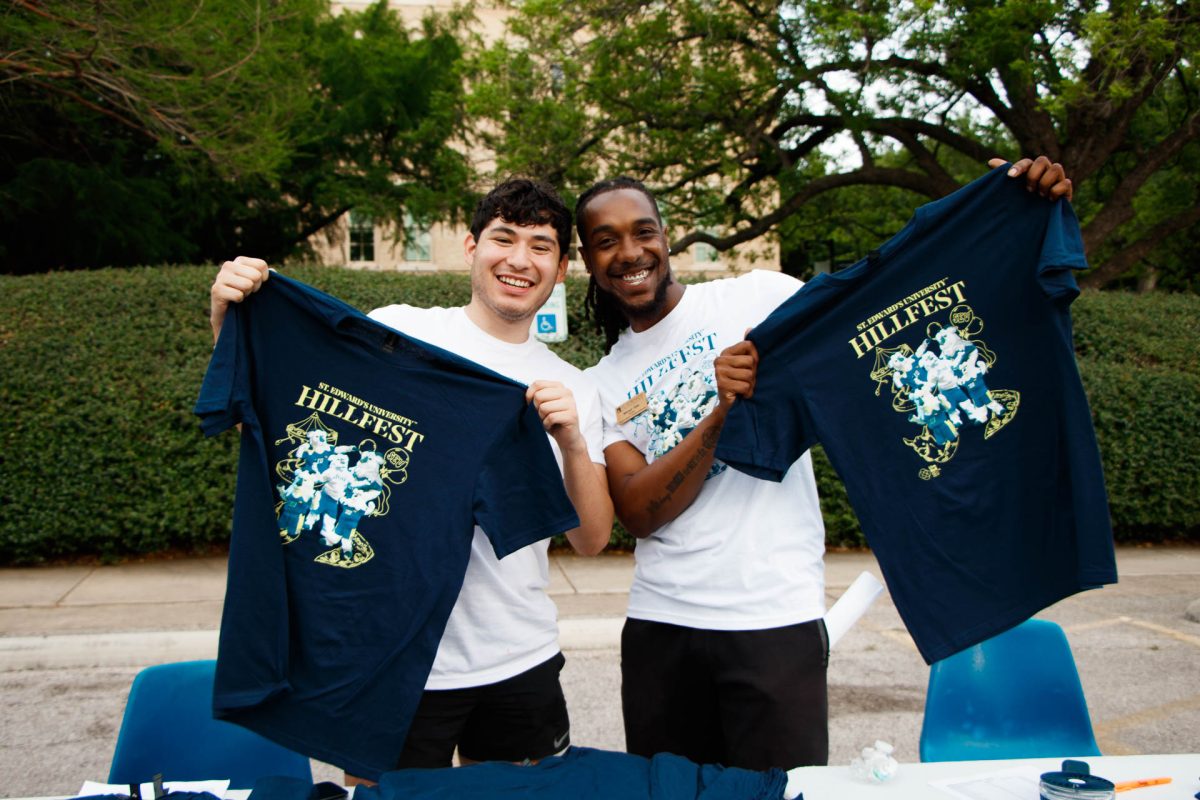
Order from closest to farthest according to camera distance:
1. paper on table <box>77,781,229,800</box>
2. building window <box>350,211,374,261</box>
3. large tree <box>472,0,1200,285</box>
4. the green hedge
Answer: paper on table <box>77,781,229,800</box>, the green hedge, large tree <box>472,0,1200,285</box>, building window <box>350,211,374,261</box>

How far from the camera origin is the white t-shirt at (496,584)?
2.37 metres

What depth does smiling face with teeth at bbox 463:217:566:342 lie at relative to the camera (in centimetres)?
260

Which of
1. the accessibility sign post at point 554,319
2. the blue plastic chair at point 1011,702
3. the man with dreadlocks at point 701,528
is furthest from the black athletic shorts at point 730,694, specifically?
the accessibility sign post at point 554,319

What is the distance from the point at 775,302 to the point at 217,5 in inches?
407

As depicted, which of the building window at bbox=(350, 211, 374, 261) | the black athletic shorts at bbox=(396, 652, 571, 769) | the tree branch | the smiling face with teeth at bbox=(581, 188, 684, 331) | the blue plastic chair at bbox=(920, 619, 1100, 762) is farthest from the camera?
the building window at bbox=(350, 211, 374, 261)

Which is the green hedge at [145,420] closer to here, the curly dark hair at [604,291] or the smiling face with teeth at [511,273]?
the curly dark hair at [604,291]

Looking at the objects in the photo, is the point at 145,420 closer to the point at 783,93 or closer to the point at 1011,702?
the point at 1011,702

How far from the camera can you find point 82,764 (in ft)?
13.7

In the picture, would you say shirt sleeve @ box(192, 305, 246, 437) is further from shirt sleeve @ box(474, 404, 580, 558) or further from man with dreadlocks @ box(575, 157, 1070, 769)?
man with dreadlocks @ box(575, 157, 1070, 769)

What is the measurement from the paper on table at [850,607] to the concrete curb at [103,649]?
4.48 meters

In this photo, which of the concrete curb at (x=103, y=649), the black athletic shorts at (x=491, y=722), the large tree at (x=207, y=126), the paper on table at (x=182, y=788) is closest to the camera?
the paper on table at (x=182, y=788)

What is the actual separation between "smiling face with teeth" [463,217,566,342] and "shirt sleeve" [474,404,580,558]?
1.16 ft

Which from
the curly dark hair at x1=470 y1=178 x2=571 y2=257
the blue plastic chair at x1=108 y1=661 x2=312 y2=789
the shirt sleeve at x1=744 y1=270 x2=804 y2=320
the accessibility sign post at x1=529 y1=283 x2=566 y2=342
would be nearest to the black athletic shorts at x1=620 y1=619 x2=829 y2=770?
the shirt sleeve at x1=744 y1=270 x2=804 y2=320

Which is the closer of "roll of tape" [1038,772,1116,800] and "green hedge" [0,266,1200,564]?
"roll of tape" [1038,772,1116,800]
